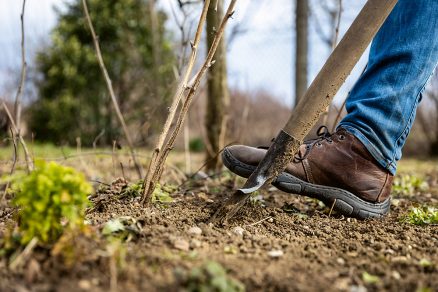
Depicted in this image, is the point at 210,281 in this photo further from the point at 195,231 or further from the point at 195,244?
the point at 195,231

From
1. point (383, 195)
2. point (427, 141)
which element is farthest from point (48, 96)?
point (383, 195)

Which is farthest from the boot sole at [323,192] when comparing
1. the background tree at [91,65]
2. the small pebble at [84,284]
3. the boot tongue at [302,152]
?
the background tree at [91,65]

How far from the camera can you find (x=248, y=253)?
4.43 ft

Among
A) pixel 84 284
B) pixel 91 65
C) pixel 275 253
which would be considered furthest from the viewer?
pixel 91 65

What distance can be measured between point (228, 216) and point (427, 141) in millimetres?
7842

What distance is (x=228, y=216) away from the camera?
1.67 meters

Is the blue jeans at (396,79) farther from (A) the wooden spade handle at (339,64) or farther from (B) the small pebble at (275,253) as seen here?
(B) the small pebble at (275,253)

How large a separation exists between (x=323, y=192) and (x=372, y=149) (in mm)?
288

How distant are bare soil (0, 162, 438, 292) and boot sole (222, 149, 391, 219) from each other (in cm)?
5

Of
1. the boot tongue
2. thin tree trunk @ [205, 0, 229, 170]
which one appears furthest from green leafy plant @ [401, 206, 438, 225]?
thin tree trunk @ [205, 0, 229, 170]

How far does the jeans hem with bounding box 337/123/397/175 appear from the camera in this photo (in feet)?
6.21

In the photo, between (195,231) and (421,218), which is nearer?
(195,231)

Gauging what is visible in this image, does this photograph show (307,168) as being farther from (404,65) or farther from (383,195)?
(404,65)

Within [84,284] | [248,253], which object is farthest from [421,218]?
[84,284]
